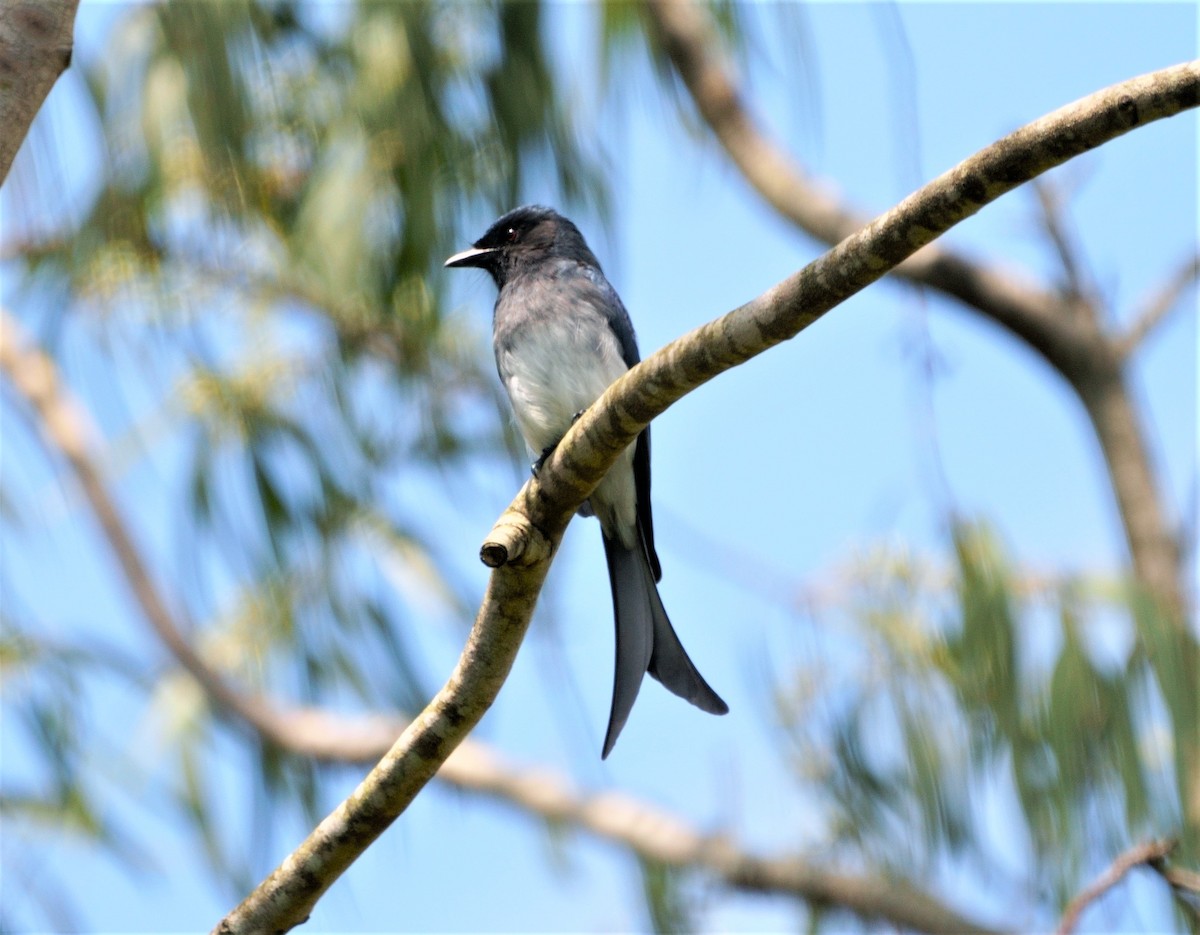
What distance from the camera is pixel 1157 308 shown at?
15.0 ft

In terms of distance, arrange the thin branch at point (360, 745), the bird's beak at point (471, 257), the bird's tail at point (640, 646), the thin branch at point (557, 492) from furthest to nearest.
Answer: the thin branch at point (360, 745) < the bird's beak at point (471, 257) < the bird's tail at point (640, 646) < the thin branch at point (557, 492)

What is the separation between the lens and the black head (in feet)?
12.0

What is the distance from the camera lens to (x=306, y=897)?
205cm

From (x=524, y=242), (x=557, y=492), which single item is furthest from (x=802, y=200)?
(x=557, y=492)

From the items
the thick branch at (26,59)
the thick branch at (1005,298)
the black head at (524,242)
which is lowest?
the thick branch at (26,59)

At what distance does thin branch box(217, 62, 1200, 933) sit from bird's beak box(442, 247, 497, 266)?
1.51 metres

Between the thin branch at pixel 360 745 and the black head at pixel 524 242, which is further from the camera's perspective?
the thin branch at pixel 360 745

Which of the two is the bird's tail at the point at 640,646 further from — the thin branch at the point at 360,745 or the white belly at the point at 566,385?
the thin branch at the point at 360,745

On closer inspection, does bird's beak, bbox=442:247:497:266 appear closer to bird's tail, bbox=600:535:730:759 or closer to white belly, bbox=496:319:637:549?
white belly, bbox=496:319:637:549

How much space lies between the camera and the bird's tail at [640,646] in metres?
2.54

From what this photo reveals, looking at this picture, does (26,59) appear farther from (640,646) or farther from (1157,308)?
(1157,308)

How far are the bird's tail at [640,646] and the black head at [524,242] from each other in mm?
864

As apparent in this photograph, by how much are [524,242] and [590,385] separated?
710mm

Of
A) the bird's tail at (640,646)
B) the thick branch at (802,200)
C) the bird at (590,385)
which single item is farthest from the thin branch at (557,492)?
the thick branch at (802,200)
